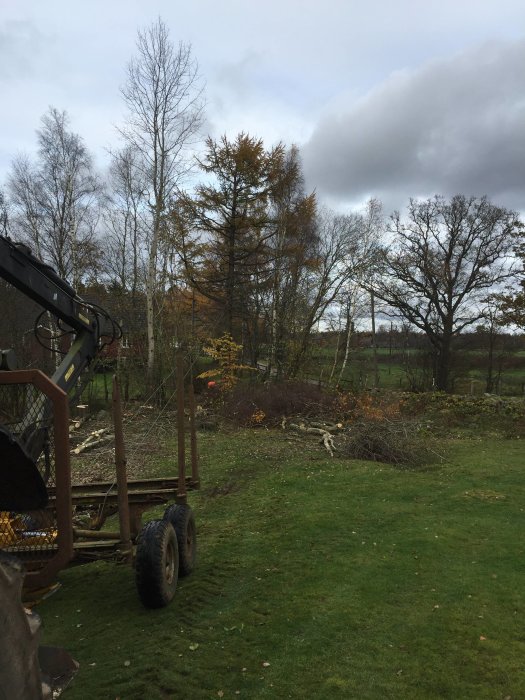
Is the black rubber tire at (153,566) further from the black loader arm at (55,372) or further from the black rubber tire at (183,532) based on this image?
the black loader arm at (55,372)

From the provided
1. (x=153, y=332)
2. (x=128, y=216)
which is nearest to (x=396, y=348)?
(x=128, y=216)

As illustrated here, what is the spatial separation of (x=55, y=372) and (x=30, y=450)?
98 centimetres

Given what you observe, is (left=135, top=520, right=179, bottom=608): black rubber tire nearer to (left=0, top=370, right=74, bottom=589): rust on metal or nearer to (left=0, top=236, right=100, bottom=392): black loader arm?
(left=0, top=370, right=74, bottom=589): rust on metal

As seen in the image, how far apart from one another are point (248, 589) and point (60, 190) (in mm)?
24581

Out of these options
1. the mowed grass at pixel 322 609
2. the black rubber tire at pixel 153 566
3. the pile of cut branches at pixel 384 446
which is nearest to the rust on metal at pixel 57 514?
the mowed grass at pixel 322 609

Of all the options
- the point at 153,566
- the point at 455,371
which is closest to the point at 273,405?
the point at 153,566

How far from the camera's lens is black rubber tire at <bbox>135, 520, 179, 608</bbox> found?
4535 millimetres

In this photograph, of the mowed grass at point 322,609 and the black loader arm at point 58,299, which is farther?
the black loader arm at point 58,299

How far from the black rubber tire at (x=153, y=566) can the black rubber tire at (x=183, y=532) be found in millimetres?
561

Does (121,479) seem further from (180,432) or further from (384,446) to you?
(384,446)

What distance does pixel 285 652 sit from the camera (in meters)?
4.05

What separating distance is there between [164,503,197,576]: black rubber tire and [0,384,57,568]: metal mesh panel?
1.61 metres

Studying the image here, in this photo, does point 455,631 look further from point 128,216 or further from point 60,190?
point 128,216

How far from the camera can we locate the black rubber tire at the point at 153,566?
454 centimetres
